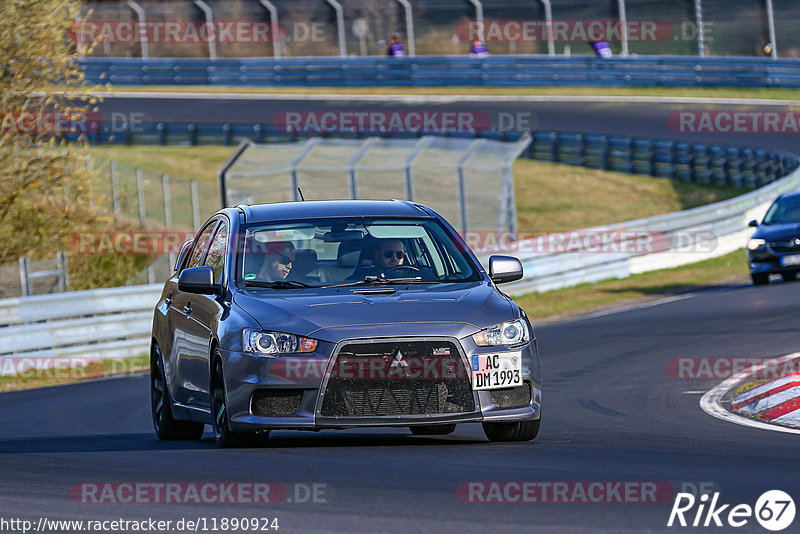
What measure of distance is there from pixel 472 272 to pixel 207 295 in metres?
1.74

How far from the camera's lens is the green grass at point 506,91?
4534 cm

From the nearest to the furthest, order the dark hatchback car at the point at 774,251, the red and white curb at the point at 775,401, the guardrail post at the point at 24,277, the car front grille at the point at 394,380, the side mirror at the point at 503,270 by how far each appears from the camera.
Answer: the car front grille at the point at 394,380 < the side mirror at the point at 503,270 < the red and white curb at the point at 775,401 < the guardrail post at the point at 24,277 < the dark hatchback car at the point at 774,251

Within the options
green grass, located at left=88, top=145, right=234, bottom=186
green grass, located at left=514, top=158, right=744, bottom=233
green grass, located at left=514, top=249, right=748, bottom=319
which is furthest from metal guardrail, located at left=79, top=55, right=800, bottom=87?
green grass, located at left=514, top=249, right=748, bottom=319

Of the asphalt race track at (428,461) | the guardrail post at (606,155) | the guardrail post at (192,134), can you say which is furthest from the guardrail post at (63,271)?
the guardrail post at (192,134)

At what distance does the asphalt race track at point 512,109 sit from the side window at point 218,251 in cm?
3108

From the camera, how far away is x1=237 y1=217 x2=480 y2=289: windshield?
927 cm

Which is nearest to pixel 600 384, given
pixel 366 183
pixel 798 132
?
pixel 366 183

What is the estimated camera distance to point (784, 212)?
2406 centimetres

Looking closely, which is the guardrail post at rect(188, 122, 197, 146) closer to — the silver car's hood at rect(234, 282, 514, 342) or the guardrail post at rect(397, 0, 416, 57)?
the guardrail post at rect(397, 0, 416, 57)

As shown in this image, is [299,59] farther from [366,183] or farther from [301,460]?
[301,460]

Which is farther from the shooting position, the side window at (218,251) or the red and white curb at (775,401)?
the red and white curb at (775,401)

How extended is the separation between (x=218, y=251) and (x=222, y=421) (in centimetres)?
150

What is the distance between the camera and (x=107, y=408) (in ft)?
45.1

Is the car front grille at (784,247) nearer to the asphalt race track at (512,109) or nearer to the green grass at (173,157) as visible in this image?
the asphalt race track at (512,109)
